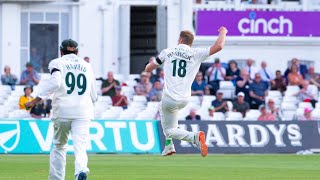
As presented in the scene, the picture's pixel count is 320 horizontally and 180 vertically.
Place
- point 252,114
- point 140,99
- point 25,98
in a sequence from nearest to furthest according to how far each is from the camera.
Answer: point 25,98 < point 252,114 < point 140,99

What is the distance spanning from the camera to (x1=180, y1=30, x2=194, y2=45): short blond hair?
16.5 meters

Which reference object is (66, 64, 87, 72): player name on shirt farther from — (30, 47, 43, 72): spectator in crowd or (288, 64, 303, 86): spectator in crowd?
(30, 47, 43, 72): spectator in crowd

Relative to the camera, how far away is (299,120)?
28344 mm

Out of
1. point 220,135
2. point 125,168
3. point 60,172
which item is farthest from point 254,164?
point 60,172

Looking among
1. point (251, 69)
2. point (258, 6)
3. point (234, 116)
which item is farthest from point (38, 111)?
point (258, 6)

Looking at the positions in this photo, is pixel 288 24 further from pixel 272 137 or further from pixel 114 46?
pixel 272 137

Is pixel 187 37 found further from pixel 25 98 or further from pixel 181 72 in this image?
pixel 25 98

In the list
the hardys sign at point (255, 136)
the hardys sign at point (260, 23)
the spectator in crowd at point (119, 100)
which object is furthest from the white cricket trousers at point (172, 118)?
the hardys sign at point (260, 23)

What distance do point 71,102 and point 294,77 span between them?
17.2 m

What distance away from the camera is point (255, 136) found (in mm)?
27844

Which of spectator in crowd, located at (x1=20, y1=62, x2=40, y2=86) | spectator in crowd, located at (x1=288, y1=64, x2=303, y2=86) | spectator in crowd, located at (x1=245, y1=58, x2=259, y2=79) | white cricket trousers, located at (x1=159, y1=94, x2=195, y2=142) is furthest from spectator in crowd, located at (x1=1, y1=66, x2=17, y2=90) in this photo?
white cricket trousers, located at (x1=159, y1=94, x2=195, y2=142)

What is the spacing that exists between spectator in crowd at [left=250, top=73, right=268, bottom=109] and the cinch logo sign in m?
4.10

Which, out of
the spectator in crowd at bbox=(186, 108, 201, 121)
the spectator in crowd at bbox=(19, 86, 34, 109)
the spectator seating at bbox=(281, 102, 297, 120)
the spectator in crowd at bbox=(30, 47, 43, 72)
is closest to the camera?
the spectator in crowd at bbox=(19, 86, 34, 109)

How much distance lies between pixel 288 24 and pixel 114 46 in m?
5.25
